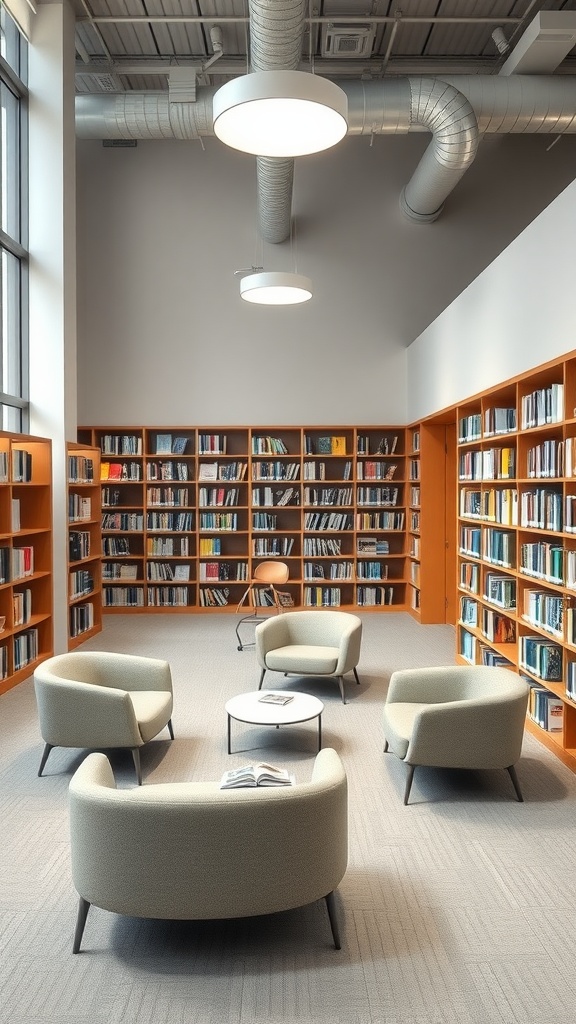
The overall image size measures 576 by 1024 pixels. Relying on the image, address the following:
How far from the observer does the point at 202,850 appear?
2.77 metres

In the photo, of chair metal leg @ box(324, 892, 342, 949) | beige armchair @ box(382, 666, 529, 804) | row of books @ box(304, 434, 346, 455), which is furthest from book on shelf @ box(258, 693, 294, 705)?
row of books @ box(304, 434, 346, 455)

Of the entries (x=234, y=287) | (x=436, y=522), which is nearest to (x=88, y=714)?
(x=436, y=522)

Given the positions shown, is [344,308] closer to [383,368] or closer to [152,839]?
[383,368]

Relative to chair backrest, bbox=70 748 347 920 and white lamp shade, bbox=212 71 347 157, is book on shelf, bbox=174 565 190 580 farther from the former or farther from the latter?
chair backrest, bbox=70 748 347 920

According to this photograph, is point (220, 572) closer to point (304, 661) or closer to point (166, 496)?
point (166, 496)

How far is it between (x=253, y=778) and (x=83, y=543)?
565 cm

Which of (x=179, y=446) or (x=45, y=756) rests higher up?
(x=179, y=446)

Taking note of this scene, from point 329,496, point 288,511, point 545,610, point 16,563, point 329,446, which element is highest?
point 329,446

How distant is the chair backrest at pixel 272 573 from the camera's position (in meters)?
9.06

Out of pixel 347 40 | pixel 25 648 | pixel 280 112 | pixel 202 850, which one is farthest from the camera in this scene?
pixel 347 40

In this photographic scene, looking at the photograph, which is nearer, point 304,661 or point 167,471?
point 304,661

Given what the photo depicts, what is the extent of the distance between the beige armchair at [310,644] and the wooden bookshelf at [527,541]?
3.66 ft

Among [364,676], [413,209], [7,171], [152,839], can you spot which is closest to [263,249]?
[413,209]

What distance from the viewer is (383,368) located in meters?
10.6
